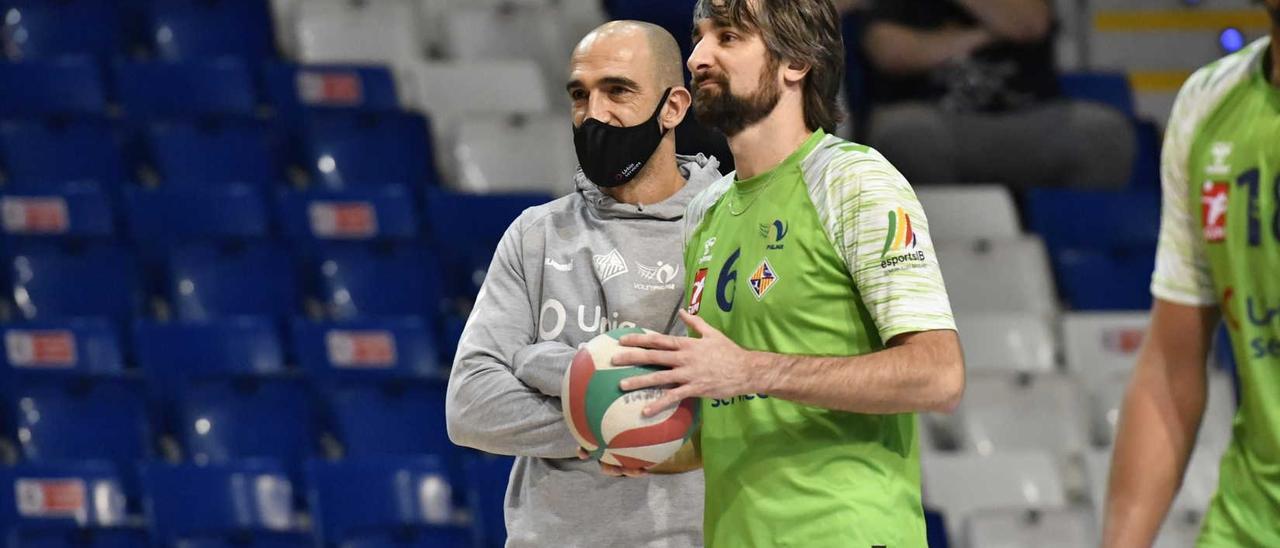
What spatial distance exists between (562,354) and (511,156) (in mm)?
4596

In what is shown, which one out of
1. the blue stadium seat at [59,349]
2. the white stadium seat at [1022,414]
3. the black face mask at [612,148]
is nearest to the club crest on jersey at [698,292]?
the black face mask at [612,148]

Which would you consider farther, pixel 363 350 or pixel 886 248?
pixel 363 350

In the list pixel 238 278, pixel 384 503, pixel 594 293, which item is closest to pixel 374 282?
pixel 238 278

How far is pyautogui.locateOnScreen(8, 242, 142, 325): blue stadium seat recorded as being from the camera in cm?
663

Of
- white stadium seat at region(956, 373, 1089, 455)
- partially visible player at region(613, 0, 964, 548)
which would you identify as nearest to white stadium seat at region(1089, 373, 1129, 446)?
white stadium seat at region(956, 373, 1089, 455)

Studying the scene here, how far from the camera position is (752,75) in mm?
2604

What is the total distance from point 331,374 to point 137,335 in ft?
2.37

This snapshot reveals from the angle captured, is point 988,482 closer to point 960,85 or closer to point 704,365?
point 960,85

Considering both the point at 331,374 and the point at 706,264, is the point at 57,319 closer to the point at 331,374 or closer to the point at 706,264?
the point at 331,374

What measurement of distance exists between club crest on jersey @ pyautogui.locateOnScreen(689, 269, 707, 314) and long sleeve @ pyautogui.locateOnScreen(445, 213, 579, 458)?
0.26 m

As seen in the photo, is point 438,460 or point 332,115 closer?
point 438,460

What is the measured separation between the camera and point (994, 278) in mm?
6973

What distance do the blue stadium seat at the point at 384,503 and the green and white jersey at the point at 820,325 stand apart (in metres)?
3.19

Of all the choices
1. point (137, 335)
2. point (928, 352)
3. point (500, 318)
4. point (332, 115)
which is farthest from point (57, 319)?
point (928, 352)
